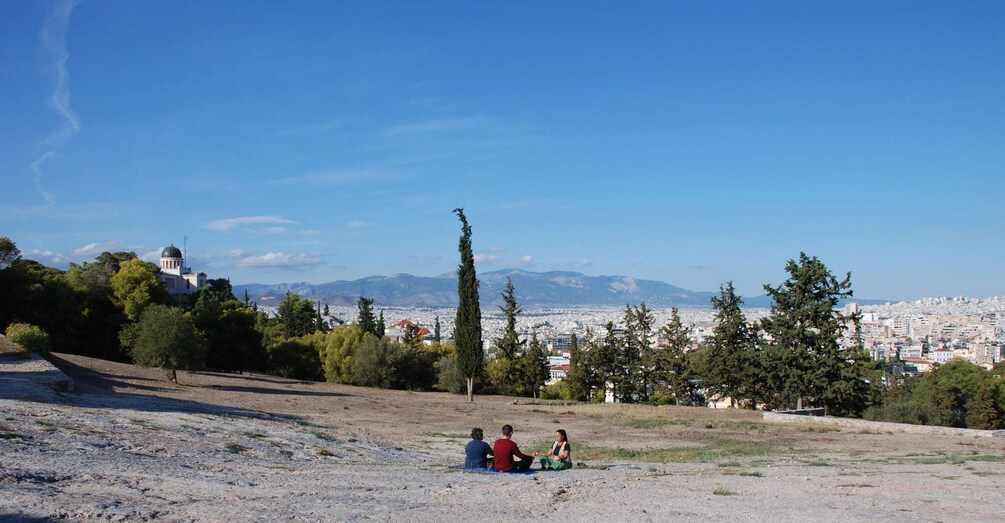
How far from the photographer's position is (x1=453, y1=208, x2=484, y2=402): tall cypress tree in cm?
4428

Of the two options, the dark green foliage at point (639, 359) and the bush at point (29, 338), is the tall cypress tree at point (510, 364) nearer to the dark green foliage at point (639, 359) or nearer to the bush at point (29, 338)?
the dark green foliage at point (639, 359)

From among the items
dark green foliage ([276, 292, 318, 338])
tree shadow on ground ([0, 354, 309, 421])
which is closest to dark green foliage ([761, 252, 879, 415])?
tree shadow on ground ([0, 354, 309, 421])

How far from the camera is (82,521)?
873 centimetres

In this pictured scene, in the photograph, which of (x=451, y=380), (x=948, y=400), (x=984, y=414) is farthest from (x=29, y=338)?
(x=948, y=400)

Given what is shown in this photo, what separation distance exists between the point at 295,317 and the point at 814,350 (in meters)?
60.7

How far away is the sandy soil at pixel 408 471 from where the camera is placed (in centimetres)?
1007

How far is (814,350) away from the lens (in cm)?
3969

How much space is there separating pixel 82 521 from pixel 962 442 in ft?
76.5

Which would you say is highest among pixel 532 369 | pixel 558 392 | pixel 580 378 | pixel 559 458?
pixel 532 369

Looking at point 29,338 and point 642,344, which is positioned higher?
point 642,344

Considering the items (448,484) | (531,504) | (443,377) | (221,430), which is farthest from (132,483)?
(443,377)

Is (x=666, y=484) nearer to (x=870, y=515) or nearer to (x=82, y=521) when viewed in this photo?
(x=870, y=515)

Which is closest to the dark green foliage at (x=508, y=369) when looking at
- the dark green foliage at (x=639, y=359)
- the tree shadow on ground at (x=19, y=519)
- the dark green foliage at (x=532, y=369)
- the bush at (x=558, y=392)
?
the dark green foliage at (x=532, y=369)

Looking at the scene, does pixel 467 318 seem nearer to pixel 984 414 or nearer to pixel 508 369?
pixel 508 369
